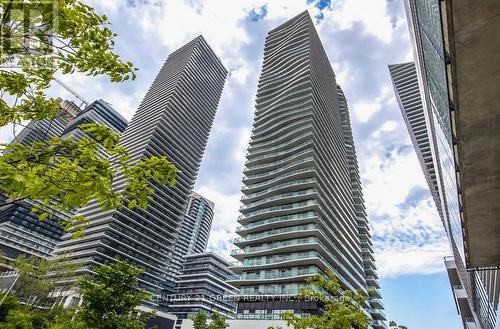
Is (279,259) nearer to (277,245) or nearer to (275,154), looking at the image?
(277,245)

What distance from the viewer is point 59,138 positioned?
12.9 feet

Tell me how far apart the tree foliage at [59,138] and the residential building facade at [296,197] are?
38116mm

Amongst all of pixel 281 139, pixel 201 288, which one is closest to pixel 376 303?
pixel 281 139

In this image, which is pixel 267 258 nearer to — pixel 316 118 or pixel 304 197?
pixel 304 197

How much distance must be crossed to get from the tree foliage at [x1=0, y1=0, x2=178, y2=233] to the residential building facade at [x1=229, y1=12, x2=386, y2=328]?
38116 millimetres

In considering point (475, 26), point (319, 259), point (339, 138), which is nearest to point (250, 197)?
point (319, 259)

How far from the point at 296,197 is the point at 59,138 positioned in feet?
158

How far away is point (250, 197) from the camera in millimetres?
56875

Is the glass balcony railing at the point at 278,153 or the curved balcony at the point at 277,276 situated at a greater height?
the glass balcony railing at the point at 278,153

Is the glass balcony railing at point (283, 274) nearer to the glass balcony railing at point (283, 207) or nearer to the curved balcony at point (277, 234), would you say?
the curved balcony at point (277, 234)

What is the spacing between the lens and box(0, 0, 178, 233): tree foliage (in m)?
3.56

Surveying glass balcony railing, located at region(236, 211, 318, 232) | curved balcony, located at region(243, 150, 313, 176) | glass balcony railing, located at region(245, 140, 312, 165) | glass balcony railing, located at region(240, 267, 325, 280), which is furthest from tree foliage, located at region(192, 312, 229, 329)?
glass balcony railing, located at region(245, 140, 312, 165)

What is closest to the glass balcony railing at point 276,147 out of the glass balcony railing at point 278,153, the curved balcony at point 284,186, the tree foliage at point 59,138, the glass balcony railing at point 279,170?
the glass balcony railing at point 278,153

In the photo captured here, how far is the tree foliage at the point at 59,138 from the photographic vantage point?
3562 millimetres
